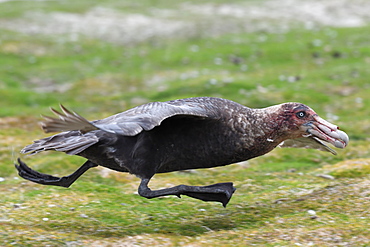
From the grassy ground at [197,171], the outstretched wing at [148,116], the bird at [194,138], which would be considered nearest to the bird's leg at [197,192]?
the bird at [194,138]

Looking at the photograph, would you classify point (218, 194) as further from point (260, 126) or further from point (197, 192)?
point (260, 126)

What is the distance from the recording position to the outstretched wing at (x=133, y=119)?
6.04 m

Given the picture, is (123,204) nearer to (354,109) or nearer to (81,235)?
(81,235)

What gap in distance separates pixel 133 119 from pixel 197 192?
3.74 ft

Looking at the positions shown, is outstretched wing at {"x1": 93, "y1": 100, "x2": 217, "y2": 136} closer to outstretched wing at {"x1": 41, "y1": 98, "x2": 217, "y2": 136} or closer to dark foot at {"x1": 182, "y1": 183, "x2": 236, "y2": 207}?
outstretched wing at {"x1": 41, "y1": 98, "x2": 217, "y2": 136}

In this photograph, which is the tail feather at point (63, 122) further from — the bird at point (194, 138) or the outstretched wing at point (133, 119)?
the bird at point (194, 138)

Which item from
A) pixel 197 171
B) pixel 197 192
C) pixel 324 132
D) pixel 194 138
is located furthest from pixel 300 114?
pixel 197 171

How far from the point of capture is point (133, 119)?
→ 21.0 ft

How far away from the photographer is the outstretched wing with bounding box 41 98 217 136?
6.04 meters

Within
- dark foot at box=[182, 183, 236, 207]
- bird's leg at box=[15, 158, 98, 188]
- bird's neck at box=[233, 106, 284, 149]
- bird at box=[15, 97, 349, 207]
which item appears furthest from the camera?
bird's leg at box=[15, 158, 98, 188]

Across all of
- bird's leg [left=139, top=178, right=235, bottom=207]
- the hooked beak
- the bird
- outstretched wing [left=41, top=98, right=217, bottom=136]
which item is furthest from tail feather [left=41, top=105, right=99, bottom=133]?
the hooked beak

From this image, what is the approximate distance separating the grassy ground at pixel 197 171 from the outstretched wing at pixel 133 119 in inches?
48.7

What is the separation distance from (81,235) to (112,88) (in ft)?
39.9

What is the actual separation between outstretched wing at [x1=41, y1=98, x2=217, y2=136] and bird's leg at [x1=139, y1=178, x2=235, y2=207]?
2.70 feet
